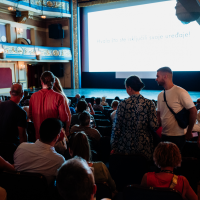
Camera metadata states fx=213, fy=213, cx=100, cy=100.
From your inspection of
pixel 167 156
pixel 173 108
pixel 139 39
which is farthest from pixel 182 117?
pixel 139 39

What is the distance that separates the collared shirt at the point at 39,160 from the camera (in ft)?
5.33

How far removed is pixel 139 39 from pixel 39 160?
10719mm

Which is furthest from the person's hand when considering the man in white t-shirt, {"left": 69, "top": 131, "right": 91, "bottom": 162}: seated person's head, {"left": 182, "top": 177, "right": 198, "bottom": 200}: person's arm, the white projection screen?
the white projection screen

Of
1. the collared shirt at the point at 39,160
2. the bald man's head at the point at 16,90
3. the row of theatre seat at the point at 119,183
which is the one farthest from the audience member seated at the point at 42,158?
the bald man's head at the point at 16,90

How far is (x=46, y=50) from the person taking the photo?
42.0ft

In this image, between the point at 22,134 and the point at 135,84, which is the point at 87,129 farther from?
the point at 135,84

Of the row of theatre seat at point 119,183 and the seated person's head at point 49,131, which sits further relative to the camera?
the seated person's head at point 49,131

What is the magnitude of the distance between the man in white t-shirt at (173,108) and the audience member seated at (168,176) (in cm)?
80

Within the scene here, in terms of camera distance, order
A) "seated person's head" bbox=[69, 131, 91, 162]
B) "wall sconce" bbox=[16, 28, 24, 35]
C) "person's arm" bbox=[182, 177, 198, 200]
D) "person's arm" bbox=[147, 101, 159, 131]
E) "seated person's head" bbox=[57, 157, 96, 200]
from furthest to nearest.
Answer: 1. "wall sconce" bbox=[16, 28, 24, 35]
2. "person's arm" bbox=[147, 101, 159, 131]
3. "seated person's head" bbox=[69, 131, 91, 162]
4. "person's arm" bbox=[182, 177, 198, 200]
5. "seated person's head" bbox=[57, 157, 96, 200]

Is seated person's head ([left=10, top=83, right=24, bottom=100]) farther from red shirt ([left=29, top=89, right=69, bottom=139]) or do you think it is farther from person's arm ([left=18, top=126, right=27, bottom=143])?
person's arm ([left=18, top=126, right=27, bottom=143])

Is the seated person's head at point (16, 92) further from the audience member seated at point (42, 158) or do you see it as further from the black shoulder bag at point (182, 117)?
the black shoulder bag at point (182, 117)

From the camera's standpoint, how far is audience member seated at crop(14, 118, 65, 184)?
5.33ft

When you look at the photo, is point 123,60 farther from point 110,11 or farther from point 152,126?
point 152,126

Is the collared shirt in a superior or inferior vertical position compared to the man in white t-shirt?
inferior
